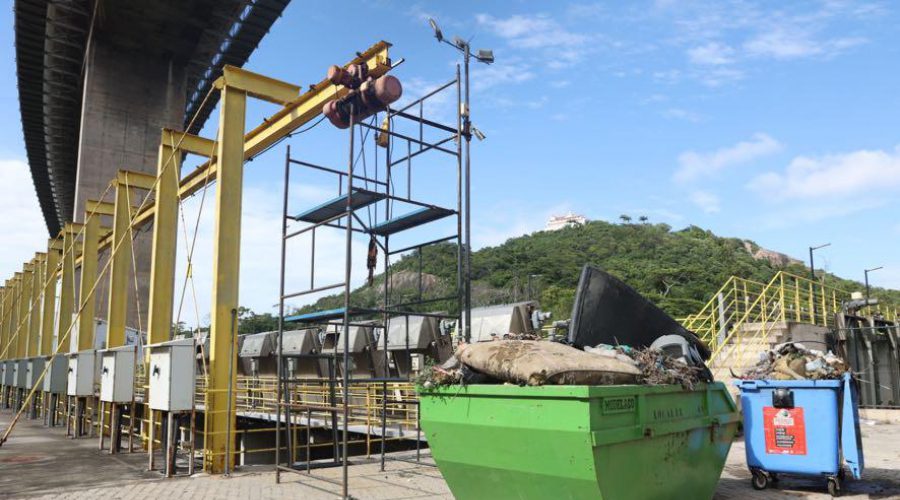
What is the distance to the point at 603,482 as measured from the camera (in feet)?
15.3

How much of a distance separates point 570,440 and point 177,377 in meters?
7.37

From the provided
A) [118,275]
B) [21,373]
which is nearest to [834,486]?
[118,275]

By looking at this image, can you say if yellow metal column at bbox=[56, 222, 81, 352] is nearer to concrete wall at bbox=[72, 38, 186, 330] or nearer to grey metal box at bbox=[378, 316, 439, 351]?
concrete wall at bbox=[72, 38, 186, 330]

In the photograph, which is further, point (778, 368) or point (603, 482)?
point (778, 368)

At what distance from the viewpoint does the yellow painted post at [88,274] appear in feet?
65.4

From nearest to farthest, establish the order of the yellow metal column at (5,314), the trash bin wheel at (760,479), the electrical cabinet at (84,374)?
the trash bin wheel at (760,479), the electrical cabinet at (84,374), the yellow metal column at (5,314)

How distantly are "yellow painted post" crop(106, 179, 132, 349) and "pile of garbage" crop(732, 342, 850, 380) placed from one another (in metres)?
15.2

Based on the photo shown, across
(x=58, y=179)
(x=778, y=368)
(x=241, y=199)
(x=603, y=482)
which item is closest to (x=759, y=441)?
(x=778, y=368)

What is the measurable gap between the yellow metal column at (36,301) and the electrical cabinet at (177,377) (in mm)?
20152

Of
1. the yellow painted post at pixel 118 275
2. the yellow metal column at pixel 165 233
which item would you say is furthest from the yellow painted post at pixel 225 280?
the yellow painted post at pixel 118 275

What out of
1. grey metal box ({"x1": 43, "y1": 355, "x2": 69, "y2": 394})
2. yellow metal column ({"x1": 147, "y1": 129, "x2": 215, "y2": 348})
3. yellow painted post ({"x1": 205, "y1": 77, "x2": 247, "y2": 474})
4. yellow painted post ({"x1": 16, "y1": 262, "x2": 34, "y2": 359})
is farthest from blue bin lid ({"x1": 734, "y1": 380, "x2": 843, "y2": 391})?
yellow painted post ({"x1": 16, "y1": 262, "x2": 34, "y2": 359})

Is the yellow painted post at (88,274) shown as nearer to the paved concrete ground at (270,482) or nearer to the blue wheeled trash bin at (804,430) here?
the paved concrete ground at (270,482)

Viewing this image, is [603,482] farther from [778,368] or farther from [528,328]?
[528,328]

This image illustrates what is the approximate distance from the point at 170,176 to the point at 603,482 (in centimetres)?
1257
